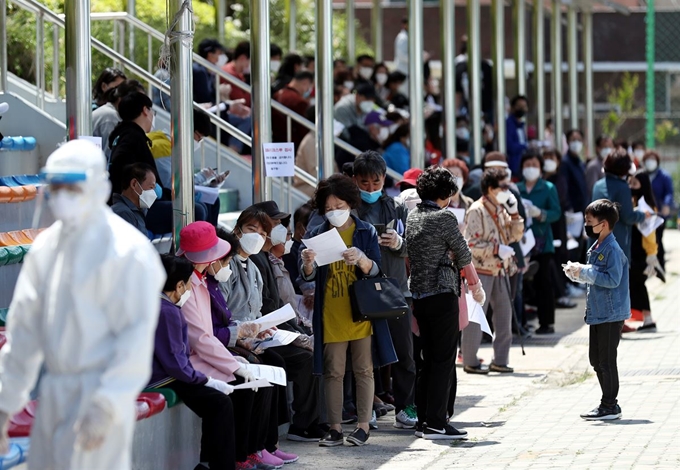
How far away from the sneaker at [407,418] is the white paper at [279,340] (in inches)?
48.0

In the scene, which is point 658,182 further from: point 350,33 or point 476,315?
point 476,315

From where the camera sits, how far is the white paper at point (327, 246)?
8.64 m

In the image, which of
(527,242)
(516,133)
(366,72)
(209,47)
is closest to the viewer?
(527,242)

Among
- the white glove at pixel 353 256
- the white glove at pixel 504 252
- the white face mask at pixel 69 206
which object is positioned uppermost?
the white face mask at pixel 69 206

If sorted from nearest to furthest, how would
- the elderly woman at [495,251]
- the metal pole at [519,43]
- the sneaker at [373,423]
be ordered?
the sneaker at [373,423], the elderly woman at [495,251], the metal pole at [519,43]

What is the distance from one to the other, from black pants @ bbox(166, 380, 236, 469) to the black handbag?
1400 mm

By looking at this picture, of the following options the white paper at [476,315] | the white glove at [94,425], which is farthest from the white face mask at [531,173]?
the white glove at [94,425]

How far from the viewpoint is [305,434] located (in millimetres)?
9211

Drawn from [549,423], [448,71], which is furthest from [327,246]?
[448,71]

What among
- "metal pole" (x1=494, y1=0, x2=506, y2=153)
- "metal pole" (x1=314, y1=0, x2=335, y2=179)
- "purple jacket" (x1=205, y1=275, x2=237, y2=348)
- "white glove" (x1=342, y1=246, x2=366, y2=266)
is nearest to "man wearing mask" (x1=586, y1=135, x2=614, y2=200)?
"metal pole" (x1=494, y1=0, x2=506, y2=153)

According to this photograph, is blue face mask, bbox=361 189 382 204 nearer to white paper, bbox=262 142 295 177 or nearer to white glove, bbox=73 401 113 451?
white paper, bbox=262 142 295 177

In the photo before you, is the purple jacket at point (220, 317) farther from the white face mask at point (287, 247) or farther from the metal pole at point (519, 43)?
the metal pole at point (519, 43)

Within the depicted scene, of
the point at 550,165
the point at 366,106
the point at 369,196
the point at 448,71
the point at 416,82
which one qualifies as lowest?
the point at 369,196

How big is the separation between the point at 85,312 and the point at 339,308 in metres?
3.94
